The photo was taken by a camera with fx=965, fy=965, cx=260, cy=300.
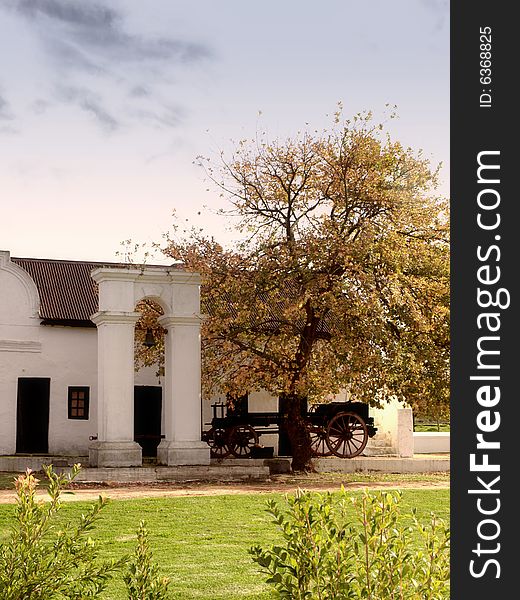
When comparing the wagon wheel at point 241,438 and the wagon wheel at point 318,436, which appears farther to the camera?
the wagon wheel at point 241,438

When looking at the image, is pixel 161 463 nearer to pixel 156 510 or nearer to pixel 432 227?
pixel 156 510

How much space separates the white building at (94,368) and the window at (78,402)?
0.03 meters

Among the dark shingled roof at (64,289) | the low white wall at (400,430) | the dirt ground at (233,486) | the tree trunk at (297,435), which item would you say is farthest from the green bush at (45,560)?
the low white wall at (400,430)

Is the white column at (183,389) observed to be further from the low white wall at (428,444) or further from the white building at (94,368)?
the low white wall at (428,444)

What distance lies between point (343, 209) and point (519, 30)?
18528 mm

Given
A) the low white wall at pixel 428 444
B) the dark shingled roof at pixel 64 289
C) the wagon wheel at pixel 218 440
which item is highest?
the dark shingled roof at pixel 64 289

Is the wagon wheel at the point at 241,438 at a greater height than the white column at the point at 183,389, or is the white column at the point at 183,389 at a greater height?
the white column at the point at 183,389

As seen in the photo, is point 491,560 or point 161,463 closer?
point 491,560

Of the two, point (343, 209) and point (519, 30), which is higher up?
point (343, 209)

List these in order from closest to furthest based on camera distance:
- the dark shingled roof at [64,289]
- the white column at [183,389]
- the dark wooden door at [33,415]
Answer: the white column at [183,389] < the dark wooden door at [33,415] < the dark shingled roof at [64,289]

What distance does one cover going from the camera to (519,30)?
2.50 m

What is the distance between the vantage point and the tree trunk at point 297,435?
71.9ft

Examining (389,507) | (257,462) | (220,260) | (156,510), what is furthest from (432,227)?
(389,507)

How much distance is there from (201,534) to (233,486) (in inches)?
248
